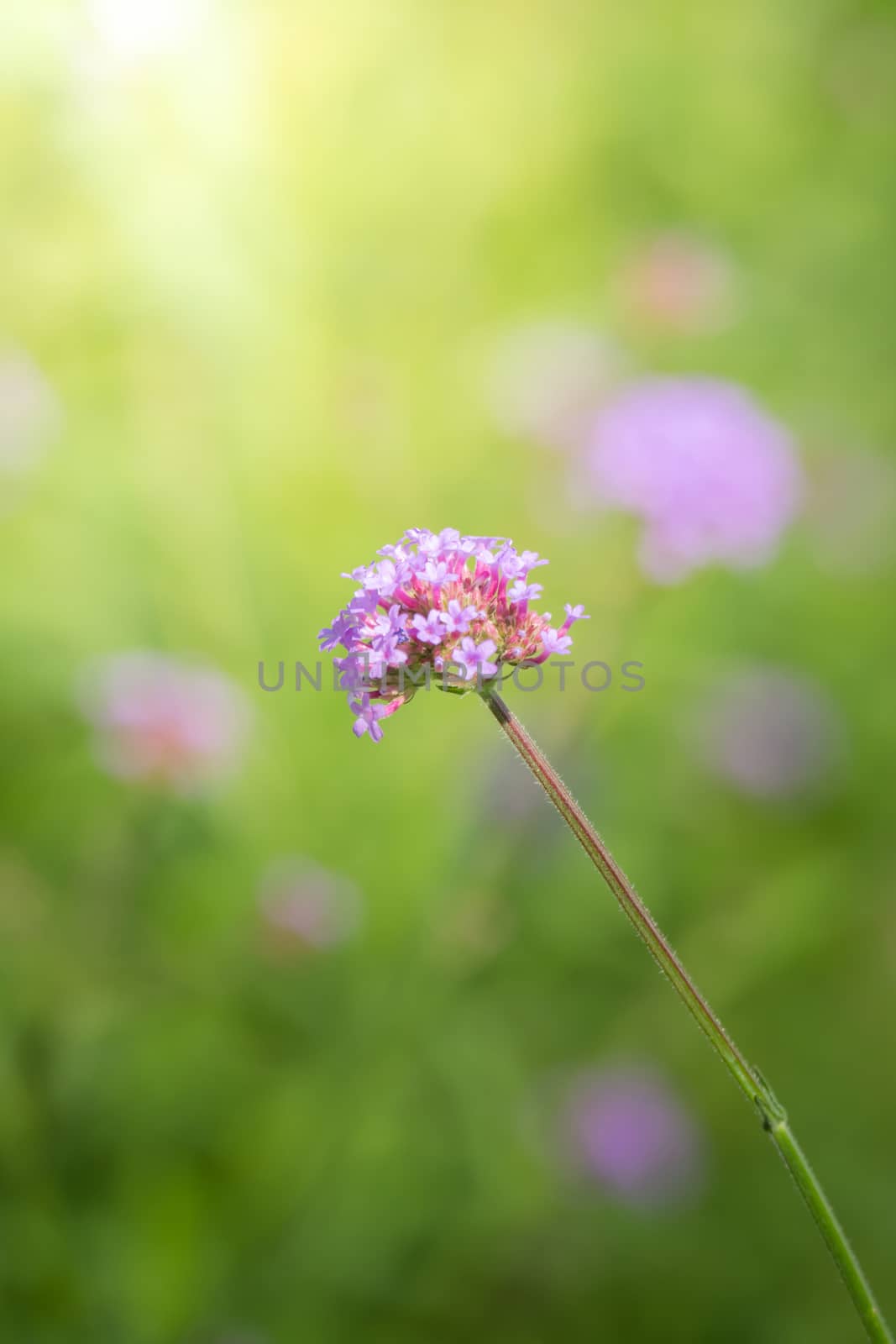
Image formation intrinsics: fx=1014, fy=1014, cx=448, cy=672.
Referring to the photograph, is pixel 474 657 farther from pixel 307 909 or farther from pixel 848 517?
pixel 848 517

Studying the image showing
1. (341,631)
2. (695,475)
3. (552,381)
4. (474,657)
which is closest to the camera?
(474,657)

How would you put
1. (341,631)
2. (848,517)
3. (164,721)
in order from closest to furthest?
(341,631), (164,721), (848,517)

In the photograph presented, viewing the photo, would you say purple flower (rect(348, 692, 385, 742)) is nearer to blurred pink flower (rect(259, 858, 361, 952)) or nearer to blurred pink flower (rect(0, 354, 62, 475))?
blurred pink flower (rect(259, 858, 361, 952))

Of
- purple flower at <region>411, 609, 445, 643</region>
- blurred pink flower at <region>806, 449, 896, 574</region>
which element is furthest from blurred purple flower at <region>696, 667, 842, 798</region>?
purple flower at <region>411, 609, 445, 643</region>

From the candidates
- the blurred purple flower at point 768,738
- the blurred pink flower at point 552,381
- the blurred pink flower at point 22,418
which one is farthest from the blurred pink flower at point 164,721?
the blurred purple flower at point 768,738

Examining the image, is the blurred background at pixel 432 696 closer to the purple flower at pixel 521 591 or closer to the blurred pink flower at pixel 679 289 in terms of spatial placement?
the blurred pink flower at pixel 679 289

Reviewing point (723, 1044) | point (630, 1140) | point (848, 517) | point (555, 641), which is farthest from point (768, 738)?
point (723, 1044)
